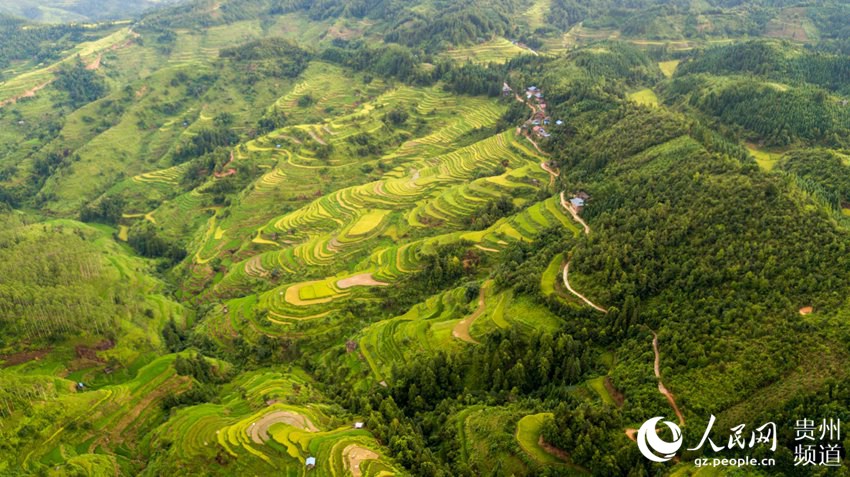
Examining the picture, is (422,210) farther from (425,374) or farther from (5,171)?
(5,171)

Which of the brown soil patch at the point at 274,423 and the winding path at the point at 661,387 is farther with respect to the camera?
the brown soil patch at the point at 274,423

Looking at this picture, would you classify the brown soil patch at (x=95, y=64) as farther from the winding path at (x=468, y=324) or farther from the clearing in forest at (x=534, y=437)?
the clearing in forest at (x=534, y=437)

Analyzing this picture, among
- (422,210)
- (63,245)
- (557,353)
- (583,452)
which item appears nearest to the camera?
(583,452)

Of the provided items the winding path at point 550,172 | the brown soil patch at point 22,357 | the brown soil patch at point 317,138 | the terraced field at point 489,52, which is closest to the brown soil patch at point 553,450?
the winding path at point 550,172

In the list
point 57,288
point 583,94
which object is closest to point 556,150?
point 583,94

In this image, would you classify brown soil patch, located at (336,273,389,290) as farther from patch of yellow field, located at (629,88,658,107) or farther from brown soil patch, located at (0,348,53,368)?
patch of yellow field, located at (629,88,658,107)
